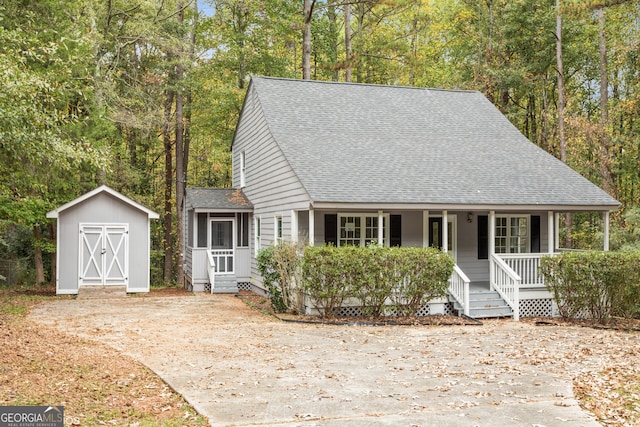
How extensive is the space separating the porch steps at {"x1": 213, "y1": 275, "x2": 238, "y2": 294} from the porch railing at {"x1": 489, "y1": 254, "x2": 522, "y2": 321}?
8.36 m

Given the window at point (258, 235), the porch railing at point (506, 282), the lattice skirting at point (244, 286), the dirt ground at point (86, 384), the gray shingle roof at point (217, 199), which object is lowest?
the lattice skirting at point (244, 286)

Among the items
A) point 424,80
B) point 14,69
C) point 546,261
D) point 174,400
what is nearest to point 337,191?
point 546,261

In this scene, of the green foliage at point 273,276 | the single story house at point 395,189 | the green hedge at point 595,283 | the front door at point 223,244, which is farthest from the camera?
the front door at point 223,244

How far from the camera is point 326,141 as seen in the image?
16.2 meters

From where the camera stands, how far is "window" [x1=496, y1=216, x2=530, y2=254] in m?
16.6

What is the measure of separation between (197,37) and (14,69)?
18.5 metres

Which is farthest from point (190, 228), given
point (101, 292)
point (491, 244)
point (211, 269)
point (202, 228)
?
point (491, 244)

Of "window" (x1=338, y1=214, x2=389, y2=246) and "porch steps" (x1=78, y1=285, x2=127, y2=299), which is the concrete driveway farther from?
"porch steps" (x1=78, y1=285, x2=127, y2=299)

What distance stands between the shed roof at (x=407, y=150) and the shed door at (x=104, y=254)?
6255 mm

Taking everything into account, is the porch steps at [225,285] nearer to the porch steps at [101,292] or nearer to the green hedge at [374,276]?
the porch steps at [101,292]

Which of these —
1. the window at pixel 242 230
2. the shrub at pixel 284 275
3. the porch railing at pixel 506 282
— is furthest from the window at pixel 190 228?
the porch railing at pixel 506 282

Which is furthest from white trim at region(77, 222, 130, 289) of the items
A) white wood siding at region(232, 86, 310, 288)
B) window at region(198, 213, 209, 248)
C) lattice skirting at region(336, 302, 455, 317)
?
lattice skirting at region(336, 302, 455, 317)

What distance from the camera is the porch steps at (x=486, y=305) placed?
1391cm

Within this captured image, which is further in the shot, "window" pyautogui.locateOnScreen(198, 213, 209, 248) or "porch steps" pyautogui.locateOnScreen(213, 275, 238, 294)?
"window" pyautogui.locateOnScreen(198, 213, 209, 248)
